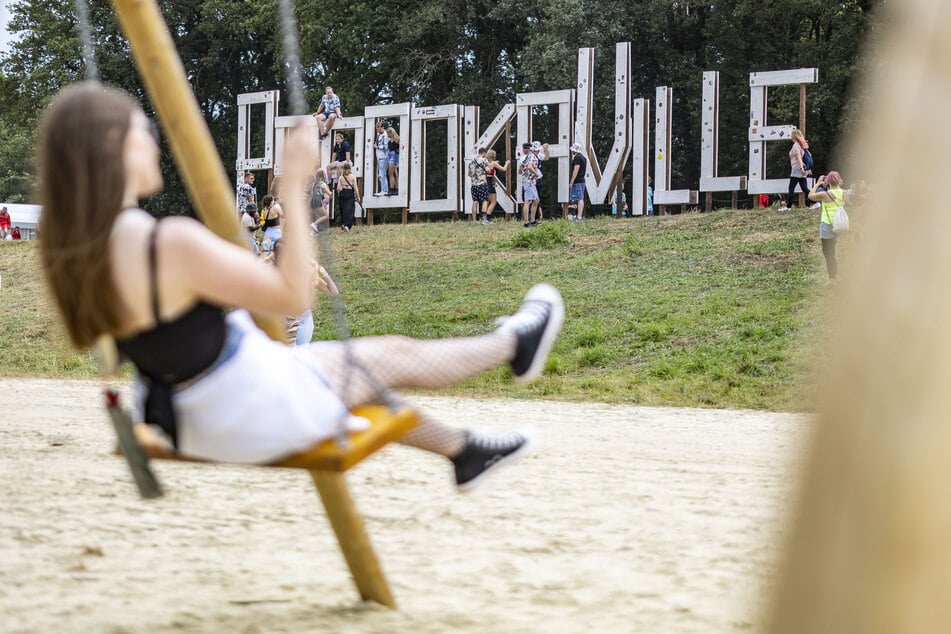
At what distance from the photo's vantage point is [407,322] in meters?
15.7

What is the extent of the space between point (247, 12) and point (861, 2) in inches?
891

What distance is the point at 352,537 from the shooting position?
3662 mm

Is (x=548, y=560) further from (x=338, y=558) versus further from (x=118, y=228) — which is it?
(x=118, y=228)

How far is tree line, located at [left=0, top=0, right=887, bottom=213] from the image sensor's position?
33.8 metres

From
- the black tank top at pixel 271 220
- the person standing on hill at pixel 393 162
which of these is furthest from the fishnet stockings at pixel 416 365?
the person standing on hill at pixel 393 162

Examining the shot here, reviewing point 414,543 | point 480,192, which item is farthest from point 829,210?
point 414,543

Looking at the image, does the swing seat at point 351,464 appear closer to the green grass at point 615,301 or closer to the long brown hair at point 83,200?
the long brown hair at point 83,200

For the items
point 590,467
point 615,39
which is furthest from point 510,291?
point 615,39

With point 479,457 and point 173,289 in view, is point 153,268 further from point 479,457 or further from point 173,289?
point 479,457

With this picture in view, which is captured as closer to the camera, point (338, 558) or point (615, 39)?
point (338, 558)

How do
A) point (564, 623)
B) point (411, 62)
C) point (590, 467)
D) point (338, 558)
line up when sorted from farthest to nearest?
point (411, 62) < point (590, 467) < point (338, 558) < point (564, 623)

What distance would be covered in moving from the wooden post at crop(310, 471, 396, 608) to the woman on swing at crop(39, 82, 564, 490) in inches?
24.0

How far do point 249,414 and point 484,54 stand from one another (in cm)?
3699

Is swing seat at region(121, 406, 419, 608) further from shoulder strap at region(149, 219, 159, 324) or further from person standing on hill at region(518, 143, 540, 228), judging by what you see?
person standing on hill at region(518, 143, 540, 228)
